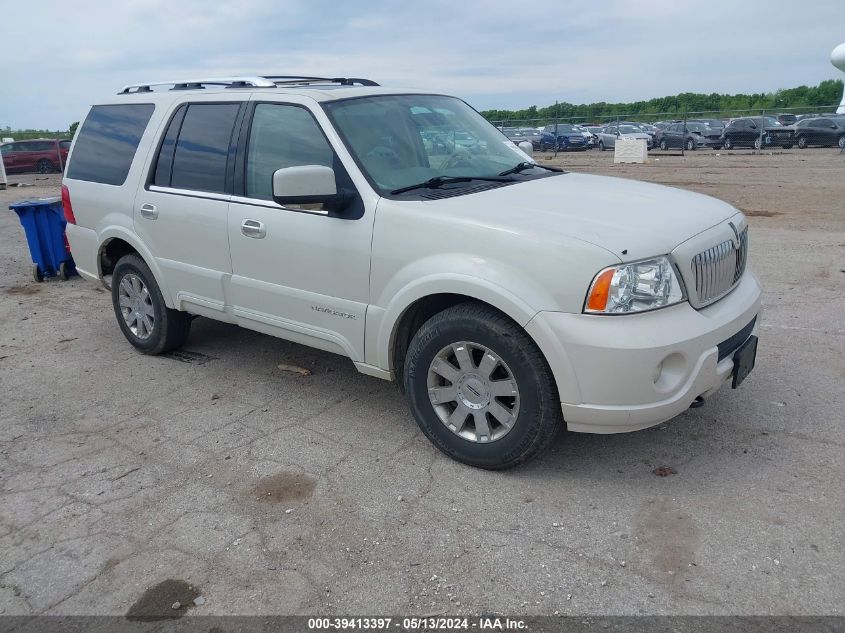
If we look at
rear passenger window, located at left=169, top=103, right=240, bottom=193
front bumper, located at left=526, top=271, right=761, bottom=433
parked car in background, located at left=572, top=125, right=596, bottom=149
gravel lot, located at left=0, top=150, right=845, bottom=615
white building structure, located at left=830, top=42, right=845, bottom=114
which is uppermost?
white building structure, located at left=830, top=42, right=845, bottom=114

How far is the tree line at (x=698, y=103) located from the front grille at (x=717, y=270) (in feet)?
174

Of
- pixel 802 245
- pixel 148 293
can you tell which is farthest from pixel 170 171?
pixel 802 245

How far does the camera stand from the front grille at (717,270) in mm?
Answer: 3455

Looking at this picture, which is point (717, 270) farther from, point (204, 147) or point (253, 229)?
point (204, 147)

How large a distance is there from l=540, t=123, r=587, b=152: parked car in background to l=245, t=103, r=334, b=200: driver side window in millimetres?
31547

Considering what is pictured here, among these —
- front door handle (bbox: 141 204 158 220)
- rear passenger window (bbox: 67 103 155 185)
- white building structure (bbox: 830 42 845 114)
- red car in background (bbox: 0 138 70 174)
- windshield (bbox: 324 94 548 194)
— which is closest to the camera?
windshield (bbox: 324 94 548 194)

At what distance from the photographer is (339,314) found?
4.09 metres

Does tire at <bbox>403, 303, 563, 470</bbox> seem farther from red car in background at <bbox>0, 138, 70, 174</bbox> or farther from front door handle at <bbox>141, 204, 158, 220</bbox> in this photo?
red car in background at <bbox>0, 138, 70, 174</bbox>

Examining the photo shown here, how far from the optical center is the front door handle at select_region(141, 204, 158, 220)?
5074 mm

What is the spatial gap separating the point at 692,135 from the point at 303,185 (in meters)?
31.2

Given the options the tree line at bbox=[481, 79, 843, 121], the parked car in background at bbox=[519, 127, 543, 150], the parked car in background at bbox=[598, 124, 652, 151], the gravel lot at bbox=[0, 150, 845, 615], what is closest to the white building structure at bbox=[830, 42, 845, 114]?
the tree line at bbox=[481, 79, 843, 121]

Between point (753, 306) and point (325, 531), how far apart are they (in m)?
2.54

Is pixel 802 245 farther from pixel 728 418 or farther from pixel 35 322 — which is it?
pixel 35 322

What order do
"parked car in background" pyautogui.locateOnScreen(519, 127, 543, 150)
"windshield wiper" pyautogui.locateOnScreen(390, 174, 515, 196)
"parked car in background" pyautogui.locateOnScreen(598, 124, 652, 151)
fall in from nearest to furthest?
"windshield wiper" pyautogui.locateOnScreen(390, 174, 515, 196), "parked car in background" pyautogui.locateOnScreen(598, 124, 652, 151), "parked car in background" pyautogui.locateOnScreen(519, 127, 543, 150)
